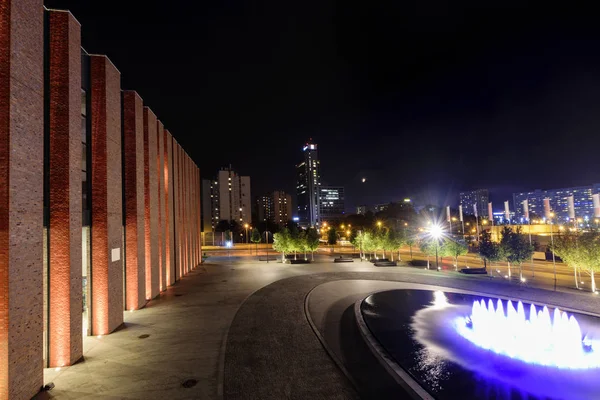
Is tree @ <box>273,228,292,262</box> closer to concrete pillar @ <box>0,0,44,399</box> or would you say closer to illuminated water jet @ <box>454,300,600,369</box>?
illuminated water jet @ <box>454,300,600,369</box>

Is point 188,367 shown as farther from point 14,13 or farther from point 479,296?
point 479,296

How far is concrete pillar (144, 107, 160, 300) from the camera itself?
68.8 feet

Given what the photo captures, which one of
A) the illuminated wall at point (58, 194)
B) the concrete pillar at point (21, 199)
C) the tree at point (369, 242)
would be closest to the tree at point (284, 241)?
the tree at point (369, 242)

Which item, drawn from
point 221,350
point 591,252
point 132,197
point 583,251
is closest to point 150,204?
point 132,197

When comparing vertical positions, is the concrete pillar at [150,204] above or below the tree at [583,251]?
above

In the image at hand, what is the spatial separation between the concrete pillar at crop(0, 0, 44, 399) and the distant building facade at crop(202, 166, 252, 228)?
128576mm

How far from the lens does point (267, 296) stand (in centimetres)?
2178

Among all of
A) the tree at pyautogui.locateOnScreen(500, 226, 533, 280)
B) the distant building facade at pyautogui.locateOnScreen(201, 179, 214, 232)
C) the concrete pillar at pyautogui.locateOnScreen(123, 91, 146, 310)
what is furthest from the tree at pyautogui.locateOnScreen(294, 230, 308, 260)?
the distant building facade at pyautogui.locateOnScreen(201, 179, 214, 232)

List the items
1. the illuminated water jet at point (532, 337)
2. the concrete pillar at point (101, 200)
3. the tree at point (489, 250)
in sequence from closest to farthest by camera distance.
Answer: the illuminated water jet at point (532, 337) < the concrete pillar at point (101, 200) < the tree at point (489, 250)

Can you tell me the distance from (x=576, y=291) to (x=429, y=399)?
20674 mm

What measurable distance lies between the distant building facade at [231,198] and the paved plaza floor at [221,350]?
11769 cm

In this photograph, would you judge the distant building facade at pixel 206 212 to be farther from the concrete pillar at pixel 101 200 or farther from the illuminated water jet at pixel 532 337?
the illuminated water jet at pixel 532 337

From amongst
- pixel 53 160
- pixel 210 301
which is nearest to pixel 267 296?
pixel 210 301

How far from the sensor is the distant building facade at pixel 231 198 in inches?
5517
